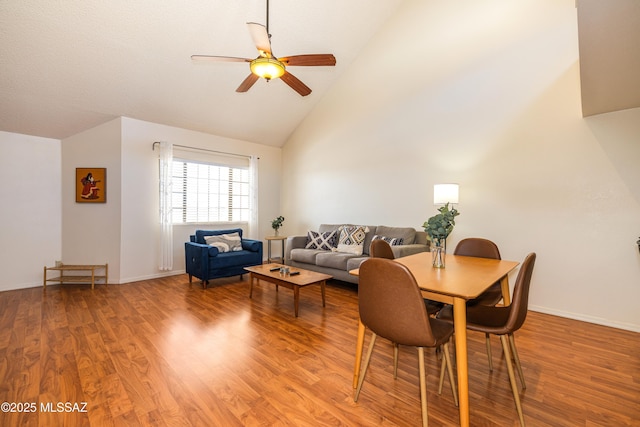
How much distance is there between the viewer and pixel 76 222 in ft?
14.4

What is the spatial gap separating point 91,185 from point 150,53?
89.4 inches

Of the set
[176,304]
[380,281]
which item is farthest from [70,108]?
[380,281]

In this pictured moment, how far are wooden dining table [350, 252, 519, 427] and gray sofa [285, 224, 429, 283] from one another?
147cm

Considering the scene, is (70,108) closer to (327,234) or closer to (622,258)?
(327,234)

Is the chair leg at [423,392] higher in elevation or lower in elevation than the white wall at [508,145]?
lower

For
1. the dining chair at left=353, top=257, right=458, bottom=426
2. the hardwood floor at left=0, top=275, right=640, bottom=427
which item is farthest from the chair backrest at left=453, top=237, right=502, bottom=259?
the dining chair at left=353, top=257, right=458, bottom=426

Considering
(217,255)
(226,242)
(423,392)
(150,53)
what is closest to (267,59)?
(150,53)

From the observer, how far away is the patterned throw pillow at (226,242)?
14.8 ft

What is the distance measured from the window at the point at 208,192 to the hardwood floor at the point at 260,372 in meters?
2.18

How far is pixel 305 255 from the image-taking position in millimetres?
4570

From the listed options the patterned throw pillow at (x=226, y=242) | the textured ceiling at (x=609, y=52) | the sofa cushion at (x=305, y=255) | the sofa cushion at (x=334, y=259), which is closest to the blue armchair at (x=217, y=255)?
the patterned throw pillow at (x=226, y=242)

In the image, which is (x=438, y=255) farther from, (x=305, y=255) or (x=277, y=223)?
(x=277, y=223)

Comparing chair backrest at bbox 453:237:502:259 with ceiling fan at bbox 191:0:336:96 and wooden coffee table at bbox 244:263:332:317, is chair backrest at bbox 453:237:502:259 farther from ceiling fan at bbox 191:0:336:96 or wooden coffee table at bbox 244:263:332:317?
ceiling fan at bbox 191:0:336:96

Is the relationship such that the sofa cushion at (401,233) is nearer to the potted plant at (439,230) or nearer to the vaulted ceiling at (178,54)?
the potted plant at (439,230)
